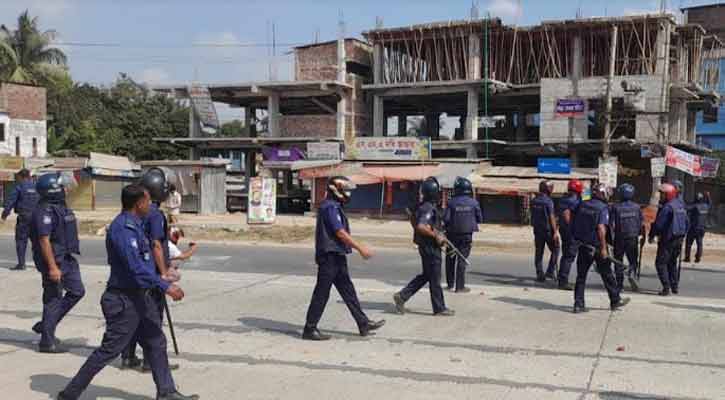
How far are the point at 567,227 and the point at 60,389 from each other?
815cm

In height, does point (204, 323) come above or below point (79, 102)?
below

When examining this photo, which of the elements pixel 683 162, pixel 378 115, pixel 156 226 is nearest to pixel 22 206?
pixel 156 226

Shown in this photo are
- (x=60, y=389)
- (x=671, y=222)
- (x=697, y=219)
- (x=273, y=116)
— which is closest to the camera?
(x=60, y=389)

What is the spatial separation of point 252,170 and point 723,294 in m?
36.0

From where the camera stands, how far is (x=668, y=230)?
10656mm

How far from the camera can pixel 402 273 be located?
13.6m

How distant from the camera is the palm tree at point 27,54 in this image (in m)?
48.8

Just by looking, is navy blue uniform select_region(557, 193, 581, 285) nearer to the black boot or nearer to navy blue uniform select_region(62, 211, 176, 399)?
the black boot

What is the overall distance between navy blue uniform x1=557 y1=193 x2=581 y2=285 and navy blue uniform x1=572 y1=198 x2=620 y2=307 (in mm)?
1541

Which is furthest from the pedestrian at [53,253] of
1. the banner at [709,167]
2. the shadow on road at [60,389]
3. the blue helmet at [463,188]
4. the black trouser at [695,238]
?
the banner at [709,167]

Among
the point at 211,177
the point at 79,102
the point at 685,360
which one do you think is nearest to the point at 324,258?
the point at 685,360

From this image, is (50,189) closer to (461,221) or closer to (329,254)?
(329,254)

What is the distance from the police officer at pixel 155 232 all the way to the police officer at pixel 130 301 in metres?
Answer: 0.96

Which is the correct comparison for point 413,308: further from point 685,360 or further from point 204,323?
point 685,360
